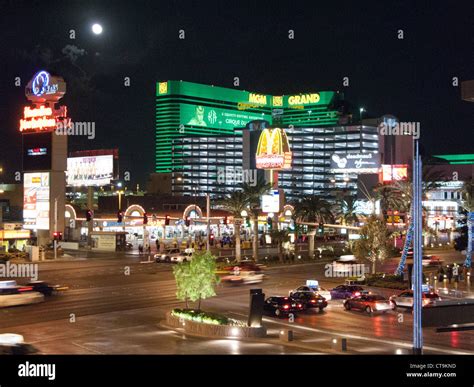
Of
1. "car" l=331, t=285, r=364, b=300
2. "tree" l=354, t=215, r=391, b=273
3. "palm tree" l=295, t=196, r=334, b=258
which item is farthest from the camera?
"palm tree" l=295, t=196, r=334, b=258

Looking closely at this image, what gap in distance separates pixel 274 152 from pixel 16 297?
54.6 m

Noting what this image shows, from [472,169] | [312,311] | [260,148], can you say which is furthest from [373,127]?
[312,311]

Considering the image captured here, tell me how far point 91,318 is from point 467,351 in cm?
1599

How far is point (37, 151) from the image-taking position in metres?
75.2

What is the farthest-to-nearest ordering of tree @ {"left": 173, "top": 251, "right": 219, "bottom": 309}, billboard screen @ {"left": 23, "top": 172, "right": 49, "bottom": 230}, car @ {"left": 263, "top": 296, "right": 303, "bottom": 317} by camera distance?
A: billboard screen @ {"left": 23, "top": 172, "right": 49, "bottom": 230} < car @ {"left": 263, "top": 296, "right": 303, "bottom": 317} < tree @ {"left": 173, "top": 251, "right": 219, "bottom": 309}

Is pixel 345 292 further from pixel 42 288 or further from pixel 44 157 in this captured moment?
pixel 44 157

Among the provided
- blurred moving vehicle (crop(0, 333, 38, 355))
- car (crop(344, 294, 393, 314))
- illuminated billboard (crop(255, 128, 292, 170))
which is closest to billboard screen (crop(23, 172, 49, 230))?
illuminated billboard (crop(255, 128, 292, 170))

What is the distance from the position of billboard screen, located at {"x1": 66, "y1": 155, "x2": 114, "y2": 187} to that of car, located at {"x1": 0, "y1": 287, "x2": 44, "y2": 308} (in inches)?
2293

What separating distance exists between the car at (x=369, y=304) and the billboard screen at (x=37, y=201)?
45649 mm

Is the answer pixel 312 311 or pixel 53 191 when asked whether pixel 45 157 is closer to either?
pixel 53 191

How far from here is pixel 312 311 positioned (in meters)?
35.2

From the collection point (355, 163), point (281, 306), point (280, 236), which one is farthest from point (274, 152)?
point (355, 163)

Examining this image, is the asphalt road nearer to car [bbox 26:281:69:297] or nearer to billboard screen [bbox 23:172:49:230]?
car [bbox 26:281:69:297]

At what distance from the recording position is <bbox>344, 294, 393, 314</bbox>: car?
34781 mm
